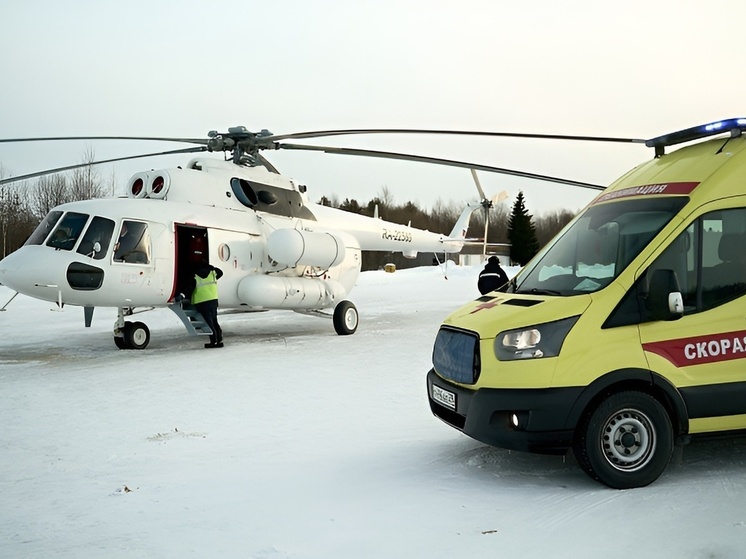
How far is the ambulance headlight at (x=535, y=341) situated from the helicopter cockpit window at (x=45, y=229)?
9.63 metres

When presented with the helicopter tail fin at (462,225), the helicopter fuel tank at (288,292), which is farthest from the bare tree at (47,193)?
the helicopter fuel tank at (288,292)

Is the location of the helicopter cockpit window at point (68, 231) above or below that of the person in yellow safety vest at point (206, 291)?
above

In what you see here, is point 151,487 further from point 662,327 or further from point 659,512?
point 662,327

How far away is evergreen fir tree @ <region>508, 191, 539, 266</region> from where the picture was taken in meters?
69.6

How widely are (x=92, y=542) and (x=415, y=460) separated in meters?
2.50

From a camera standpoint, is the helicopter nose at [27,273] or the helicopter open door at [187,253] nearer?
the helicopter nose at [27,273]

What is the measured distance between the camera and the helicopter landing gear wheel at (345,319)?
48.5 ft

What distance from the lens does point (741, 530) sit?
3633 mm

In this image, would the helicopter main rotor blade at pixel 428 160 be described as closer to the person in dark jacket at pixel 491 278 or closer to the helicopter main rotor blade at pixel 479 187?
the person in dark jacket at pixel 491 278

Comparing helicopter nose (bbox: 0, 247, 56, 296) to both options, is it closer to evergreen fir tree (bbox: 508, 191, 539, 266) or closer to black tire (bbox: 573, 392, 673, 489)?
black tire (bbox: 573, 392, 673, 489)

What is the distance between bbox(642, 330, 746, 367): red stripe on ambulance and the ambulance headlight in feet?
1.91

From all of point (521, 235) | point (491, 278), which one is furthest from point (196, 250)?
point (521, 235)

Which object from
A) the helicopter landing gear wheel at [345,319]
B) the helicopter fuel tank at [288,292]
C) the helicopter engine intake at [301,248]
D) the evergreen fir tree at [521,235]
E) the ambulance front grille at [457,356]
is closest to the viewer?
the ambulance front grille at [457,356]

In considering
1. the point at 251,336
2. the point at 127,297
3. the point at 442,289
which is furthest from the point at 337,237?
the point at 442,289
